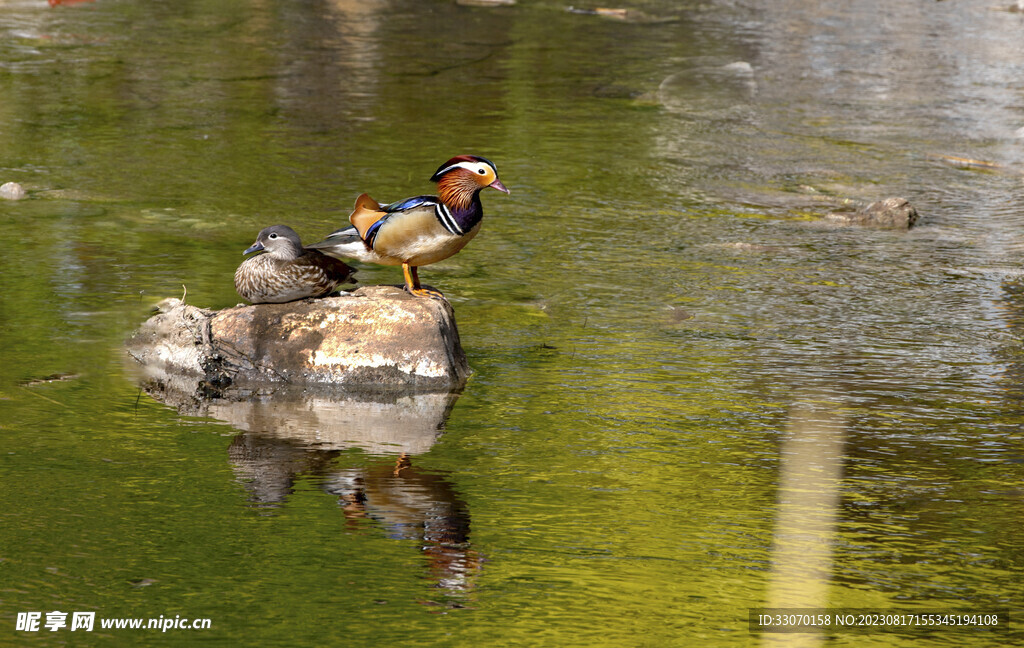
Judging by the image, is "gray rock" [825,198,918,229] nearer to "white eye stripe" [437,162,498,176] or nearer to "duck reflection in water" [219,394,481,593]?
"white eye stripe" [437,162,498,176]

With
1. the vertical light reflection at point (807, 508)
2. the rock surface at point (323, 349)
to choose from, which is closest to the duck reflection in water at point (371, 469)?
the rock surface at point (323, 349)

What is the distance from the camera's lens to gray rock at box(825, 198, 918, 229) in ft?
32.9

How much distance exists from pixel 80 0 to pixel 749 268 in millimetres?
13497

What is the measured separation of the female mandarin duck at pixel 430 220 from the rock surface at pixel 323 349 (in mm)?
232

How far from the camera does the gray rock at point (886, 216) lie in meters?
10.0

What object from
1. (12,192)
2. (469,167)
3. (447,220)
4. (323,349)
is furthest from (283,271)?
(12,192)

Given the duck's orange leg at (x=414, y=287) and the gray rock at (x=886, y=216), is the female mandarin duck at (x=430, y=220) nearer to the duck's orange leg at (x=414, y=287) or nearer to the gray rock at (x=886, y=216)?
the duck's orange leg at (x=414, y=287)

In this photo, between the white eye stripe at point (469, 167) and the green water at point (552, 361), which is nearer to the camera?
the green water at point (552, 361)

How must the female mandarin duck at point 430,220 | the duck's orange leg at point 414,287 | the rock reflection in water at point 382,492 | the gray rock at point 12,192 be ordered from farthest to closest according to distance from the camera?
the gray rock at point 12,192 < the duck's orange leg at point 414,287 < the female mandarin duck at point 430,220 < the rock reflection in water at point 382,492

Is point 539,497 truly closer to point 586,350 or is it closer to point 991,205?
point 586,350

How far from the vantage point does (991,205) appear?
34.9 feet

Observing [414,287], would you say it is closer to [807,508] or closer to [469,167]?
[469,167]

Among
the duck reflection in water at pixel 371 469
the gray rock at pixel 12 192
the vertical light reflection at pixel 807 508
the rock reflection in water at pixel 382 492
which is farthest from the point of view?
the gray rock at pixel 12 192

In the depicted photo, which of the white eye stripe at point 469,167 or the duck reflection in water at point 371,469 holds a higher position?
the white eye stripe at point 469,167
